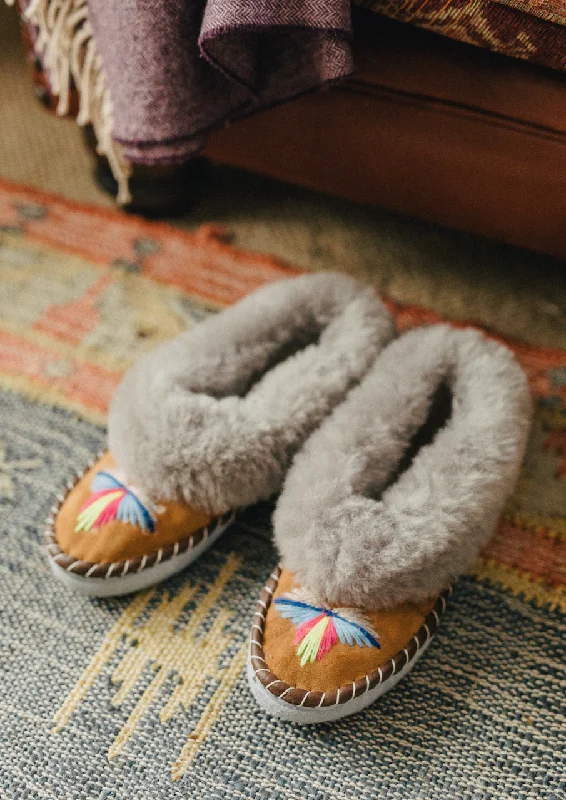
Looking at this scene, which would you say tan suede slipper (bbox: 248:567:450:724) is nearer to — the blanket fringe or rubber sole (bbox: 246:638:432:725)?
rubber sole (bbox: 246:638:432:725)

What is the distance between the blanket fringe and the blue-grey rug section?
44 cm

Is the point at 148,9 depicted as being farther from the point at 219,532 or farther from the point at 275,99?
the point at 219,532

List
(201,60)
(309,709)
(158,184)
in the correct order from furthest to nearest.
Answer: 1. (158,184)
2. (201,60)
3. (309,709)

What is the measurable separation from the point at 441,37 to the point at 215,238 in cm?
37

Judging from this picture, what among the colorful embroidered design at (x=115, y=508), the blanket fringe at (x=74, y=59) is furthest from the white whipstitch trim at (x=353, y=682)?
the blanket fringe at (x=74, y=59)

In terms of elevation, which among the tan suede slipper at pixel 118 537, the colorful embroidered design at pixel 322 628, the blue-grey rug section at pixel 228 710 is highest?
the colorful embroidered design at pixel 322 628

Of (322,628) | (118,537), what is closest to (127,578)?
(118,537)

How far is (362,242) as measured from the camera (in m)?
0.93

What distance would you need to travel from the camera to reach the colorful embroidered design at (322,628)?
1.77ft

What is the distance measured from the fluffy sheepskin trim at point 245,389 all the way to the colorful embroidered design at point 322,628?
112mm

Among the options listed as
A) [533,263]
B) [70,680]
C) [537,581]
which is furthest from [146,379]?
[533,263]

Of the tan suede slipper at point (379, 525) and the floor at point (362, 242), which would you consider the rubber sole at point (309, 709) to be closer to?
the tan suede slipper at point (379, 525)

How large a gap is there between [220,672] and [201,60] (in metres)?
0.53

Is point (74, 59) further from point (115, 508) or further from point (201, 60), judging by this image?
point (115, 508)
